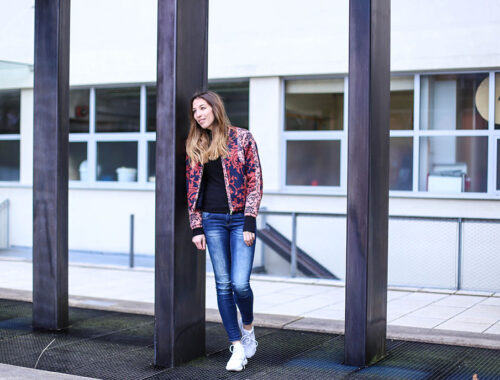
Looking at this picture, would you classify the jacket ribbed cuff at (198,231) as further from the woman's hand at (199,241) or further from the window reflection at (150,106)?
the window reflection at (150,106)

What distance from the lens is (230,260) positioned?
5.06 meters

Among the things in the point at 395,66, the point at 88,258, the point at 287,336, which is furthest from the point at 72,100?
the point at 287,336

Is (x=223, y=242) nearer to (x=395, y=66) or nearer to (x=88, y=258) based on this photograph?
(x=395, y=66)

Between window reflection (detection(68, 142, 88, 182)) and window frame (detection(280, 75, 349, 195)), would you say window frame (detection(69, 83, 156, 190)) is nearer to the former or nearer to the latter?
window reflection (detection(68, 142, 88, 182))

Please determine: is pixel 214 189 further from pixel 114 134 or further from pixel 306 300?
pixel 114 134

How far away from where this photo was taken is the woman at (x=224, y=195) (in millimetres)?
4938

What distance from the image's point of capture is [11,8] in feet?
46.1

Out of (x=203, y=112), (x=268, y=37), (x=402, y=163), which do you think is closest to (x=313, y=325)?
(x=203, y=112)

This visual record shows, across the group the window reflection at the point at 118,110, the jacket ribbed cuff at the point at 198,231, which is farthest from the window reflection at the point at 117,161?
the jacket ribbed cuff at the point at 198,231

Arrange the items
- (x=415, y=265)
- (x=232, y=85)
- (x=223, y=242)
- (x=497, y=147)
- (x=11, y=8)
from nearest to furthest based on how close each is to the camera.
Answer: (x=223, y=242) < (x=415, y=265) < (x=497, y=147) < (x=232, y=85) < (x=11, y=8)

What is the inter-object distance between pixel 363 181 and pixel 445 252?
4885mm

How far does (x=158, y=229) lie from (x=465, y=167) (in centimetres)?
748

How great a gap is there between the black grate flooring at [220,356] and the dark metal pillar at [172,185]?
0.27m

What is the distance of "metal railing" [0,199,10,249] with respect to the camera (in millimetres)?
14328
